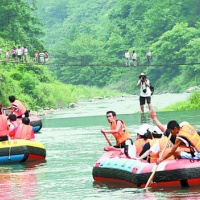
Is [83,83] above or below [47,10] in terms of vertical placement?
below

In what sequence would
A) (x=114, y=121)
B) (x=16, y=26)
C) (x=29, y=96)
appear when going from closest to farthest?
(x=114, y=121)
(x=29, y=96)
(x=16, y=26)

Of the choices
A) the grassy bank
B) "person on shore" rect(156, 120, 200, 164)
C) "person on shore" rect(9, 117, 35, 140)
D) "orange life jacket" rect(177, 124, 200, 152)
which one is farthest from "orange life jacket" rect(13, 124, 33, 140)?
the grassy bank

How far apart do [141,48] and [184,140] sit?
66.2 meters

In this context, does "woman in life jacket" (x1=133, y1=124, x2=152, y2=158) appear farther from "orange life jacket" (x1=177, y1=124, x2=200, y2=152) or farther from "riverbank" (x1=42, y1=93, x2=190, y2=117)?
"riverbank" (x1=42, y1=93, x2=190, y2=117)

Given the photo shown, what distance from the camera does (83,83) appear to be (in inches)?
3196

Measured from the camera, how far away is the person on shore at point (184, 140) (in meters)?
12.5

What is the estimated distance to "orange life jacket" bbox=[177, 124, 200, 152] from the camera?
12516mm

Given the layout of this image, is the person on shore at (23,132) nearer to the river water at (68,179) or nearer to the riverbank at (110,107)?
the river water at (68,179)

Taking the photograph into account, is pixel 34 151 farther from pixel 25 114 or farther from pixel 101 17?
pixel 101 17

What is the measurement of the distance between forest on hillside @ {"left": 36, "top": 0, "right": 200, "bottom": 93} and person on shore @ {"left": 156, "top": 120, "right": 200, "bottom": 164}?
53894 mm

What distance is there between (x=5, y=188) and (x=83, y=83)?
66.7m

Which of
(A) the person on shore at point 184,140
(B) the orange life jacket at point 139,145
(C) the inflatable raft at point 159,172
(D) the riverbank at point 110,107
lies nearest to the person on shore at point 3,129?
(C) the inflatable raft at point 159,172

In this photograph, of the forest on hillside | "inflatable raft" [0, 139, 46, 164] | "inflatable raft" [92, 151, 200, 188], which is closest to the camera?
"inflatable raft" [92, 151, 200, 188]

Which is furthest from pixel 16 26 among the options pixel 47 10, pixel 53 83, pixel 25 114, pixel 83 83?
pixel 47 10
